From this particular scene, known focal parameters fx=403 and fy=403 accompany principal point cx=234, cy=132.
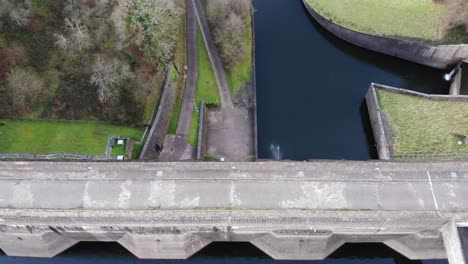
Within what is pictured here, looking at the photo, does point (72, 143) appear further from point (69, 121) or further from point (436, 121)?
point (436, 121)

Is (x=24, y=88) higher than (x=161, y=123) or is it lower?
higher

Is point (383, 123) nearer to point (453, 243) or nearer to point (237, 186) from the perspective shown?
point (453, 243)

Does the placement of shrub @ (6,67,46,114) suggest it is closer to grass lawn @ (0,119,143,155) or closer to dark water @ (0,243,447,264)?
grass lawn @ (0,119,143,155)

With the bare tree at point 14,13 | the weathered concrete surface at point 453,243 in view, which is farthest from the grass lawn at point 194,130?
the weathered concrete surface at point 453,243

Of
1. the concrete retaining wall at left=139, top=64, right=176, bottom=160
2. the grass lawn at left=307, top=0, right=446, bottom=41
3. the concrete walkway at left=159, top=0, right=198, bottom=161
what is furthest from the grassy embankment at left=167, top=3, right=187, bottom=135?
the grass lawn at left=307, top=0, right=446, bottom=41

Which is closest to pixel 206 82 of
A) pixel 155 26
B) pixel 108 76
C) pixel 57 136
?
pixel 155 26
